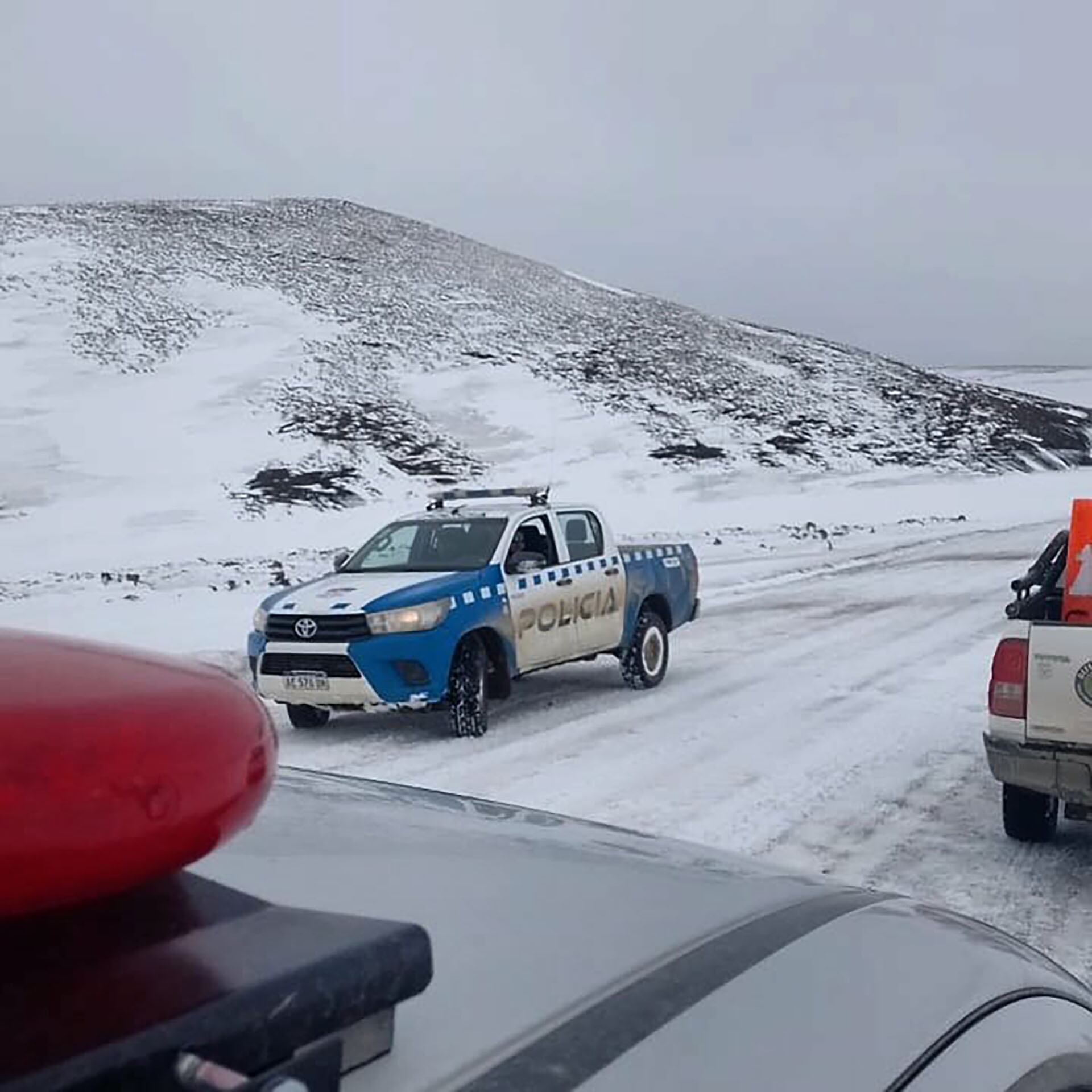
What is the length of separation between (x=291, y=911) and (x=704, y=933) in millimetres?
723

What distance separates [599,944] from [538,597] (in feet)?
29.2

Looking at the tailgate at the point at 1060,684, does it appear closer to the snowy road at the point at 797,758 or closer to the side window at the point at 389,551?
the snowy road at the point at 797,758

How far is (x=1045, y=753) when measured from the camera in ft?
19.7

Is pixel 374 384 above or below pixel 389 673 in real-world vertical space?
above

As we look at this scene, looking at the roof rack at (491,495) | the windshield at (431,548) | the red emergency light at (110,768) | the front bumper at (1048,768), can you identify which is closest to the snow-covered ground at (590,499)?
the front bumper at (1048,768)

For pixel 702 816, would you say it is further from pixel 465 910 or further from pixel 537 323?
pixel 537 323

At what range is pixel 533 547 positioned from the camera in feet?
36.5

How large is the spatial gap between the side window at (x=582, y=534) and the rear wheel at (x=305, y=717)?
7.94 ft

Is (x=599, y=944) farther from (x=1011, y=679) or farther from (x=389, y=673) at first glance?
(x=389, y=673)

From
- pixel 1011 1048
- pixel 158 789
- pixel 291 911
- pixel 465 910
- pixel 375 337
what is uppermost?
pixel 375 337

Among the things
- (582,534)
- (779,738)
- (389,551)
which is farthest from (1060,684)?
(389,551)

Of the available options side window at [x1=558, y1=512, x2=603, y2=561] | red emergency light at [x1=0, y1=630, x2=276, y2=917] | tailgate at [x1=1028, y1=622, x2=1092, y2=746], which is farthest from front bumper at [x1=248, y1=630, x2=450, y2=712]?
red emergency light at [x1=0, y1=630, x2=276, y2=917]

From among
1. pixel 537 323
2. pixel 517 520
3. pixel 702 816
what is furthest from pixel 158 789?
pixel 537 323

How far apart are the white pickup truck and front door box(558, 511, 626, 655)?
5.27 meters
